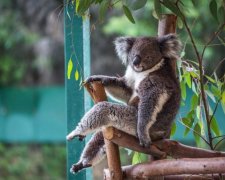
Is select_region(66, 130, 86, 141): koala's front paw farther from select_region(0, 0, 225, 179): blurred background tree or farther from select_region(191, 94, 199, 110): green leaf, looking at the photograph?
select_region(0, 0, 225, 179): blurred background tree

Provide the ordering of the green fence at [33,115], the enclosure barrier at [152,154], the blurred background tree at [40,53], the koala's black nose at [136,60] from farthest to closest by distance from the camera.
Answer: the green fence at [33,115] → the blurred background tree at [40,53] → the koala's black nose at [136,60] → the enclosure barrier at [152,154]

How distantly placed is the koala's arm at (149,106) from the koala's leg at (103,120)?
66mm

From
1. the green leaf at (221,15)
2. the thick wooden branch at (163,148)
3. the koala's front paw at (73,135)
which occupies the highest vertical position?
the green leaf at (221,15)

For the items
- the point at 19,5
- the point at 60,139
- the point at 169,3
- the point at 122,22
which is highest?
the point at 19,5

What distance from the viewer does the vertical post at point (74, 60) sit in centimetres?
239

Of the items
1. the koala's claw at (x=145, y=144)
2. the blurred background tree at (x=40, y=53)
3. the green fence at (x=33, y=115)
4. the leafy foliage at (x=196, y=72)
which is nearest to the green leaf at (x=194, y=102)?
the leafy foliage at (x=196, y=72)

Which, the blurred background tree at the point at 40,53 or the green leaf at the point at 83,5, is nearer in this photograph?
the green leaf at the point at 83,5

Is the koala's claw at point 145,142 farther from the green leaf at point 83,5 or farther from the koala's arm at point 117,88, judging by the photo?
the green leaf at point 83,5

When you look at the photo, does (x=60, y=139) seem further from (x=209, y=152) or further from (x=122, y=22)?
(x=209, y=152)

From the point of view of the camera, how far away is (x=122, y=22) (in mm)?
6535

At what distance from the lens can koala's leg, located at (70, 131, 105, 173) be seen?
250 centimetres

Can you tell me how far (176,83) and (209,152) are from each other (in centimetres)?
52

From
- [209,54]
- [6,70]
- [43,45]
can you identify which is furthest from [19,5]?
[209,54]

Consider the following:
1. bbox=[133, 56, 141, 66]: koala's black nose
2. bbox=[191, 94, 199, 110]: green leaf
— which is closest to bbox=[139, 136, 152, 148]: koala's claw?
bbox=[191, 94, 199, 110]: green leaf
